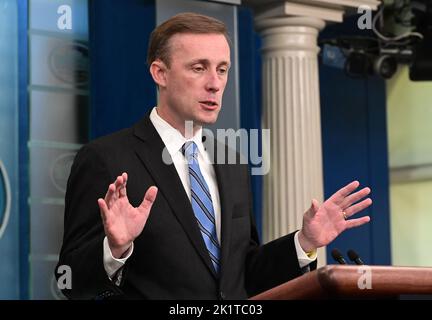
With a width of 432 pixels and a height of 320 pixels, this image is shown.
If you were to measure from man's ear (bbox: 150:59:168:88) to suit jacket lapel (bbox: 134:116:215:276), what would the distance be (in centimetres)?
17

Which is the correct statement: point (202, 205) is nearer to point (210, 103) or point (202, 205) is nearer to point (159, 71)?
point (210, 103)

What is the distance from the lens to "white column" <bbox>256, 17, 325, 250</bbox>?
19.7 feet

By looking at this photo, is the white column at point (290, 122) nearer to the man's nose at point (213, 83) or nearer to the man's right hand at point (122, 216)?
the man's nose at point (213, 83)

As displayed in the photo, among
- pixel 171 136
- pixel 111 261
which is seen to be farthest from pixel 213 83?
pixel 111 261

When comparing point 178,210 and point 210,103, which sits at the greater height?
point 210,103

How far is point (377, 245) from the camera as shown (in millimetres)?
8094

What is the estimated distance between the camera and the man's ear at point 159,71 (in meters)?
2.62

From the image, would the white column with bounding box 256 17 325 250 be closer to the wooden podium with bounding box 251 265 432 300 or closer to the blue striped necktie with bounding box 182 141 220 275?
the blue striped necktie with bounding box 182 141 220 275

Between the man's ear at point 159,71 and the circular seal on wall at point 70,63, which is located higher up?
the circular seal on wall at point 70,63

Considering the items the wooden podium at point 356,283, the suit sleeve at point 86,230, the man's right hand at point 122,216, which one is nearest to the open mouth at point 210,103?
the suit sleeve at point 86,230

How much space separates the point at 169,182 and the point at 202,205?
0.11 m

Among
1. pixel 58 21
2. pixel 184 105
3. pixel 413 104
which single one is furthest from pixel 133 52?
pixel 413 104

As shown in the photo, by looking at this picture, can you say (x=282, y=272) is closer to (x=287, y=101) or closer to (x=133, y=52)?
(x=133, y=52)

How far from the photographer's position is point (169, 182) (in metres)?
2.42
